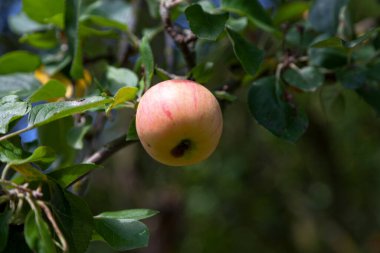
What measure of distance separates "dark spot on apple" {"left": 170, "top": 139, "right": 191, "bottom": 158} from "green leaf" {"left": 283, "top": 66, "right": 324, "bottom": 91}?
0.36m

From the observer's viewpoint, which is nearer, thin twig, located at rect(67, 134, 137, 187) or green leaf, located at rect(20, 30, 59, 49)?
thin twig, located at rect(67, 134, 137, 187)

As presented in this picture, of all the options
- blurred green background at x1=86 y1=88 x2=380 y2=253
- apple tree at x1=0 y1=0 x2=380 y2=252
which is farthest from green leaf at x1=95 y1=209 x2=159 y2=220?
blurred green background at x1=86 y1=88 x2=380 y2=253

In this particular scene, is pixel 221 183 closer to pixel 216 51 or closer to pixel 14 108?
pixel 216 51

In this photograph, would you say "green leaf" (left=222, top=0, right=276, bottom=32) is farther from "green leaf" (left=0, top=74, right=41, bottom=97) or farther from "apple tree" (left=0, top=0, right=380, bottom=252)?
"green leaf" (left=0, top=74, right=41, bottom=97)

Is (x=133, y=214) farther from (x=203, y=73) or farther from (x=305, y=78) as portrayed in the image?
(x=305, y=78)

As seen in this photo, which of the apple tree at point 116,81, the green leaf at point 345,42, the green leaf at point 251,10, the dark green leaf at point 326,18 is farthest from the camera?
the dark green leaf at point 326,18

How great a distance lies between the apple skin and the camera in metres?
0.83

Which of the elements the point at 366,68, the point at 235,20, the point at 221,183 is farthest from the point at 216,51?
the point at 221,183

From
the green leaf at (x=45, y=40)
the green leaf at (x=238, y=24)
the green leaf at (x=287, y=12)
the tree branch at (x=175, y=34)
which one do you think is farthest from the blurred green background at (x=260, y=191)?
the tree branch at (x=175, y=34)

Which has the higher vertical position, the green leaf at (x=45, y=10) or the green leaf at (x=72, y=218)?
the green leaf at (x=45, y=10)

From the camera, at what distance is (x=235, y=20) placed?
1.17m

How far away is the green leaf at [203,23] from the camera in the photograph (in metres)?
0.95

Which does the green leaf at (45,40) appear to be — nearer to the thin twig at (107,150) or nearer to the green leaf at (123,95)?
the thin twig at (107,150)

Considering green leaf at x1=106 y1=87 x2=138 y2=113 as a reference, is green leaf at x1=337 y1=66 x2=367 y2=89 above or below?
below
